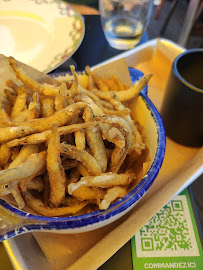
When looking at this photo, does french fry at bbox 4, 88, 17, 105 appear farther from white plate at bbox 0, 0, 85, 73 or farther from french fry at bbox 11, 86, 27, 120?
white plate at bbox 0, 0, 85, 73

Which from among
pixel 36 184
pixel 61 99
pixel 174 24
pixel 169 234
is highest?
pixel 61 99

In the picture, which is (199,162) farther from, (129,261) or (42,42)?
(42,42)

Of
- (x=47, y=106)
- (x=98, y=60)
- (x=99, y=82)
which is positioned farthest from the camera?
(x=98, y=60)

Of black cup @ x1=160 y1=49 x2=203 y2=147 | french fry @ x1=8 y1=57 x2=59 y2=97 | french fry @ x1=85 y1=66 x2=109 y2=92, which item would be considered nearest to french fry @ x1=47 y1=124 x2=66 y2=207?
french fry @ x1=8 y1=57 x2=59 y2=97

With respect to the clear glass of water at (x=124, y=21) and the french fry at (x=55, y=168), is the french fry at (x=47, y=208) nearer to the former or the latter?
the french fry at (x=55, y=168)

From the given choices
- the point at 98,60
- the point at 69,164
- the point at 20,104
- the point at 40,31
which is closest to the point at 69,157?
the point at 69,164

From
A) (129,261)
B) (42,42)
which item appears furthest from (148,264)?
(42,42)

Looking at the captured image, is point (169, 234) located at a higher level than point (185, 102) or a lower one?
lower

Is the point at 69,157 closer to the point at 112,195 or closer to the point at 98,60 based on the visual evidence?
the point at 112,195
